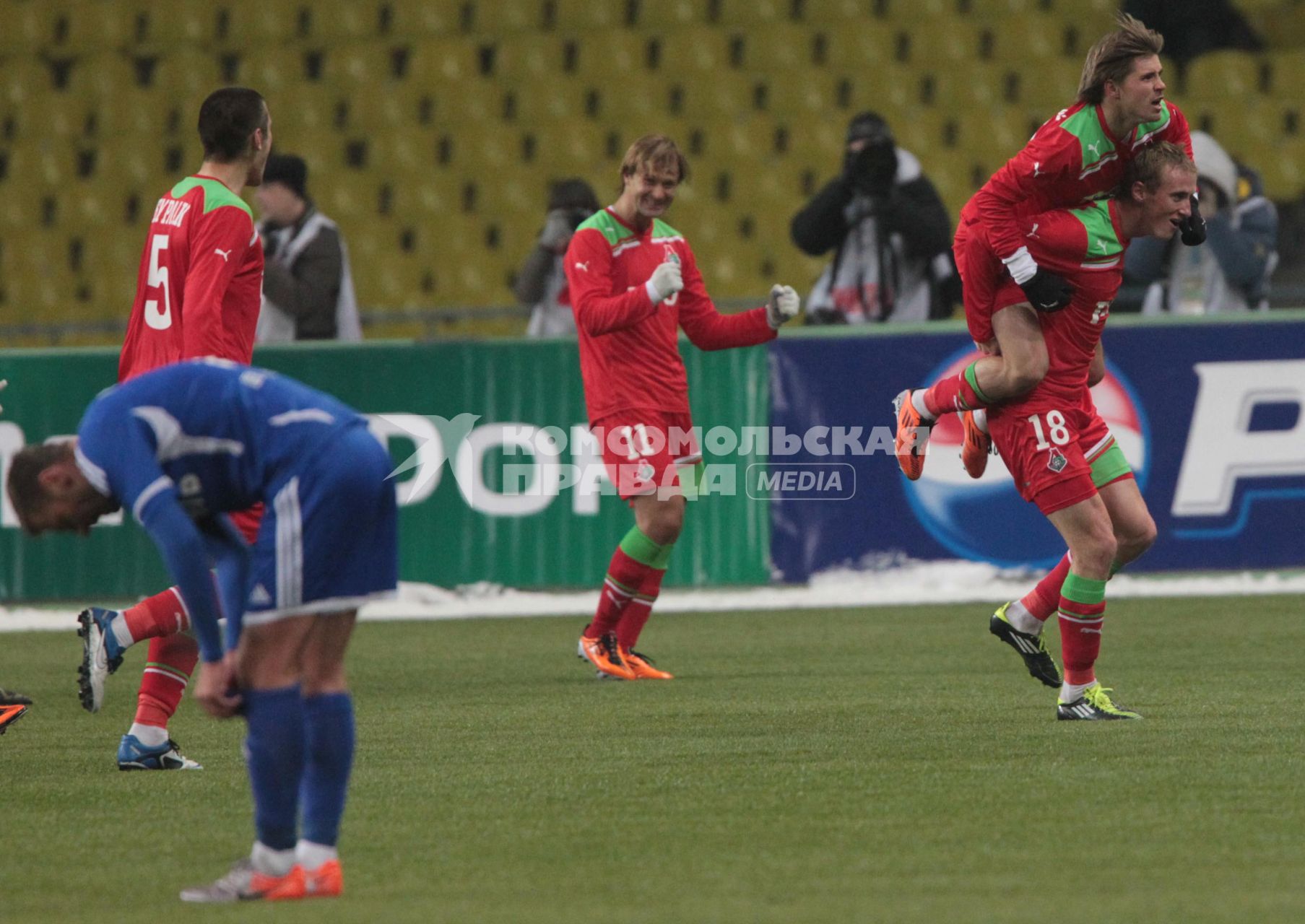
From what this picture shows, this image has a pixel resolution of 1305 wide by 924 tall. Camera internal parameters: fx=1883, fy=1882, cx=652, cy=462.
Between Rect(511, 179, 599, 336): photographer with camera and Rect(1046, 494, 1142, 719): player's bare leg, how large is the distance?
5075mm

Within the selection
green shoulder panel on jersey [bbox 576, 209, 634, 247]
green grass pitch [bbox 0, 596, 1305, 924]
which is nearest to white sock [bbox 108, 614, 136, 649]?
green grass pitch [bbox 0, 596, 1305, 924]

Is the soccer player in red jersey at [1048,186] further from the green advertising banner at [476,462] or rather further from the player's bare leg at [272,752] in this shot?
the green advertising banner at [476,462]

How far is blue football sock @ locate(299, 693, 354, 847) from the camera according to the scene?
13.9 feet

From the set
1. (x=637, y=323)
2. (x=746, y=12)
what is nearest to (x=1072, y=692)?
(x=637, y=323)

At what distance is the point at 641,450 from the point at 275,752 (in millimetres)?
4260

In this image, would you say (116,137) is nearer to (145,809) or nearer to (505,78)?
(505,78)

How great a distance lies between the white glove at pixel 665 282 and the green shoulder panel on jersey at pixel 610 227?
500 millimetres

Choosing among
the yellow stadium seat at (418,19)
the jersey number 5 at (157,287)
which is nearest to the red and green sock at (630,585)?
the jersey number 5 at (157,287)

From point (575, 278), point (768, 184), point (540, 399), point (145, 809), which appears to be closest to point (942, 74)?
point (768, 184)

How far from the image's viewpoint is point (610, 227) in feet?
27.3

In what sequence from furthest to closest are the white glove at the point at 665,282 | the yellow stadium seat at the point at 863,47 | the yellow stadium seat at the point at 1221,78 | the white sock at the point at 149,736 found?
the yellow stadium seat at the point at 863,47 → the yellow stadium seat at the point at 1221,78 → the white glove at the point at 665,282 → the white sock at the point at 149,736

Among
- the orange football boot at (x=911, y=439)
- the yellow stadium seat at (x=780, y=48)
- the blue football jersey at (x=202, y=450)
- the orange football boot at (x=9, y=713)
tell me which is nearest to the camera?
the blue football jersey at (x=202, y=450)

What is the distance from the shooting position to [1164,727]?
6406mm

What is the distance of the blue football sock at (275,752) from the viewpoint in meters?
4.16
